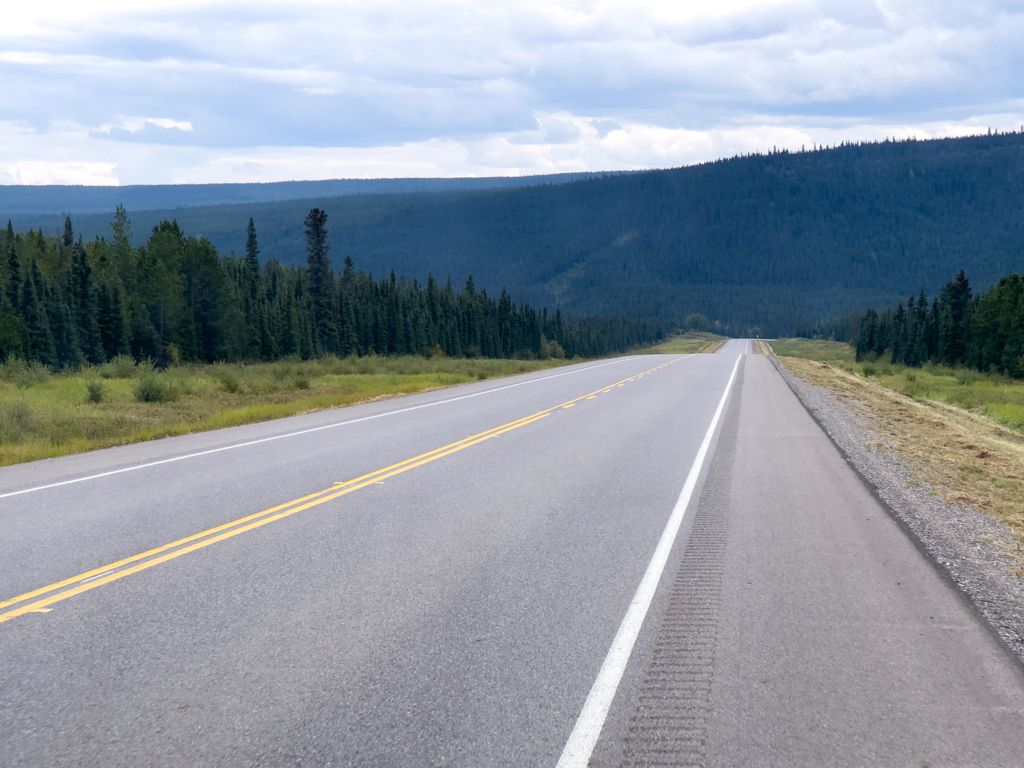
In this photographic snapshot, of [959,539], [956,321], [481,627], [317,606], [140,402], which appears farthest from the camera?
[956,321]

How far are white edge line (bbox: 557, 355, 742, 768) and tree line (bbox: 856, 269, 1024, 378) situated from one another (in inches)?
2423

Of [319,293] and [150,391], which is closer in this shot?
[150,391]

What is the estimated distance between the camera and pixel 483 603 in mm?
5539

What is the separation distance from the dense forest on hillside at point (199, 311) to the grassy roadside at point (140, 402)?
26.8 metres

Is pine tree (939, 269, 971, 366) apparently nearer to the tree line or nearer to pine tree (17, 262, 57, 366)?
the tree line

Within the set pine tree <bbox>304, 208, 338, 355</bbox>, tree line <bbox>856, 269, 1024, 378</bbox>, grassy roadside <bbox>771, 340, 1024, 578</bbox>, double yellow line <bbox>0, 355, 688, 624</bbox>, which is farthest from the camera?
pine tree <bbox>304, 208, 338, 355</bbox>

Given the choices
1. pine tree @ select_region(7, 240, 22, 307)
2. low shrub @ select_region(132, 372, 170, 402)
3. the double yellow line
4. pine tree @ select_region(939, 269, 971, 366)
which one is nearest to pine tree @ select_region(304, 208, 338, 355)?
pine tree @ select_region(7, 240, 22, 307)

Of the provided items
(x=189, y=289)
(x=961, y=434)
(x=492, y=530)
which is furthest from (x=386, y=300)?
(x=492, y=530)

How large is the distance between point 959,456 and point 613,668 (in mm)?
11555

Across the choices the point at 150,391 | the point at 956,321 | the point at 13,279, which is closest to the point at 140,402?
the point at 150,391

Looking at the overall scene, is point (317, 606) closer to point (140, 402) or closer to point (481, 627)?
point (481, 627)

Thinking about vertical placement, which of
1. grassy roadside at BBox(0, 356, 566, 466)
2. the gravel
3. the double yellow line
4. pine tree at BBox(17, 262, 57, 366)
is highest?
pine tree at BBox(17, 262, 57, 366)

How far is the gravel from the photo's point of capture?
556cm

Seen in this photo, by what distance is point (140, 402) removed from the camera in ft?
74.3
